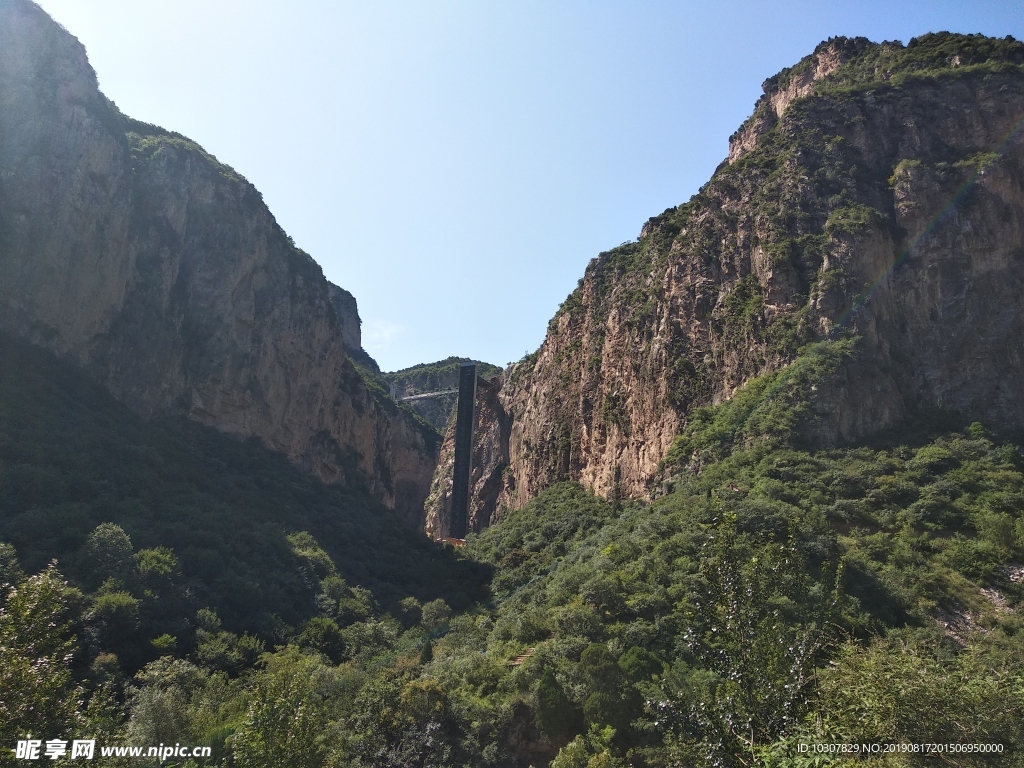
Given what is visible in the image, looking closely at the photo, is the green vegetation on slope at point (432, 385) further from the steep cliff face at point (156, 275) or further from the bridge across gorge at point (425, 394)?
the steep cliff face at point (156, 275)

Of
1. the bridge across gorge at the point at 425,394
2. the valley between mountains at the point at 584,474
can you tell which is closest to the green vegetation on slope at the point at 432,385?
the bridge across gorge at the point at 425,394

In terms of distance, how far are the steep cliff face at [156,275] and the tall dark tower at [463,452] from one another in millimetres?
8755

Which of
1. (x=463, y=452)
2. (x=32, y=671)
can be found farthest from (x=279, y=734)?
(x=463, y=452)

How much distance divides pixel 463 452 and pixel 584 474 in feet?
86.4

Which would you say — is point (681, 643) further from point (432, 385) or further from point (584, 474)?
point (432, 385)

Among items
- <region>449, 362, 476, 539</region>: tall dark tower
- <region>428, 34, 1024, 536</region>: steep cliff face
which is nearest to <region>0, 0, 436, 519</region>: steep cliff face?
<region>449, 362, 476, 539</region>: tall dark tower

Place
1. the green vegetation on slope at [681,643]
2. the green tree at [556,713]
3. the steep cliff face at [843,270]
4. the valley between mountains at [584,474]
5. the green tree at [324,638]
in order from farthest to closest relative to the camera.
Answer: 1. the steep cliff face at [843,270]
2. the green tree at [324,638]
3. the green tree at [556,713]
4. the valley between mountains at [584,474]
5. the green vegetation on slope at [681,643]

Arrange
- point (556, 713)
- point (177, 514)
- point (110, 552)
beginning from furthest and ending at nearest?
1. point (177, 514)
2. point (110, 552)
3. point (556, 713)

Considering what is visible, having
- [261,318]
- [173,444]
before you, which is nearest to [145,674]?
[173,444]

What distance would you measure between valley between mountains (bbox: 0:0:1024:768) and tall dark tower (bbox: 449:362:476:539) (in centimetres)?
432

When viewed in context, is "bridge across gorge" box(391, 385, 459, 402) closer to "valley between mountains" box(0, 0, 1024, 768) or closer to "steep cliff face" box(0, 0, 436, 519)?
"steep cliff face" box(0, 0, 436, 519)

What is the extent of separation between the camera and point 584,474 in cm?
5241

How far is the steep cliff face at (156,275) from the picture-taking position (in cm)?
4241

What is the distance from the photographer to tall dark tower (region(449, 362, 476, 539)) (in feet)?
235
